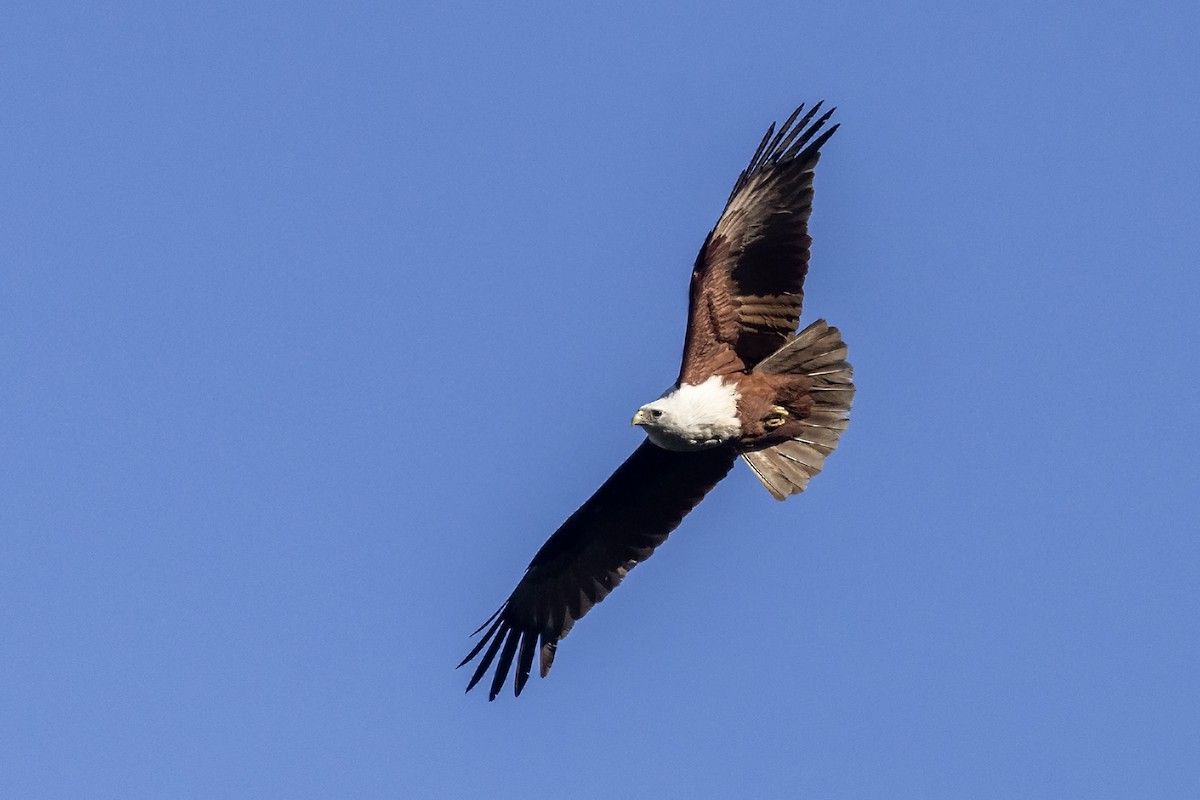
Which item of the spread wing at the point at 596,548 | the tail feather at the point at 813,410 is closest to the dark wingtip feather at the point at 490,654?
the spread wing at the point at 596,548

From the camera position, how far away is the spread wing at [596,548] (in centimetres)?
1427

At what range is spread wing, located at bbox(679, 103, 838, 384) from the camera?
1304 cm

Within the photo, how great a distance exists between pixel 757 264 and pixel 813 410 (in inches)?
46.7

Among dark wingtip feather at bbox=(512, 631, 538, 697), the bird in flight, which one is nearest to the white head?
the bird in flight

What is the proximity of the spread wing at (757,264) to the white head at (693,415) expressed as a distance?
10cm

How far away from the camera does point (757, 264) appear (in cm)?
1306

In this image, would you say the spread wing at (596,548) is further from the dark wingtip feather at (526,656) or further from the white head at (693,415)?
the white head at (693,415)

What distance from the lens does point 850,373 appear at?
13.4 metres

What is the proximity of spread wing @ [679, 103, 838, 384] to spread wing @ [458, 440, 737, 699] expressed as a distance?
0.97 m

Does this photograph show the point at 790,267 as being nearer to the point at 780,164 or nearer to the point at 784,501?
the point at 780,164

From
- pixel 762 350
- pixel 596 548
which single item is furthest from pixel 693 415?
pixel 596 548

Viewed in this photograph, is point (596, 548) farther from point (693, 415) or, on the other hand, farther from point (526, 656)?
point (693, 415)

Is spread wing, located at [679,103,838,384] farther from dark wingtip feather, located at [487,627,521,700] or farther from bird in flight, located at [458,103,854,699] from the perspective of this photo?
dark wingtip feather, located at [487,627,521,700]

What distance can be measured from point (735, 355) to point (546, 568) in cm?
270
